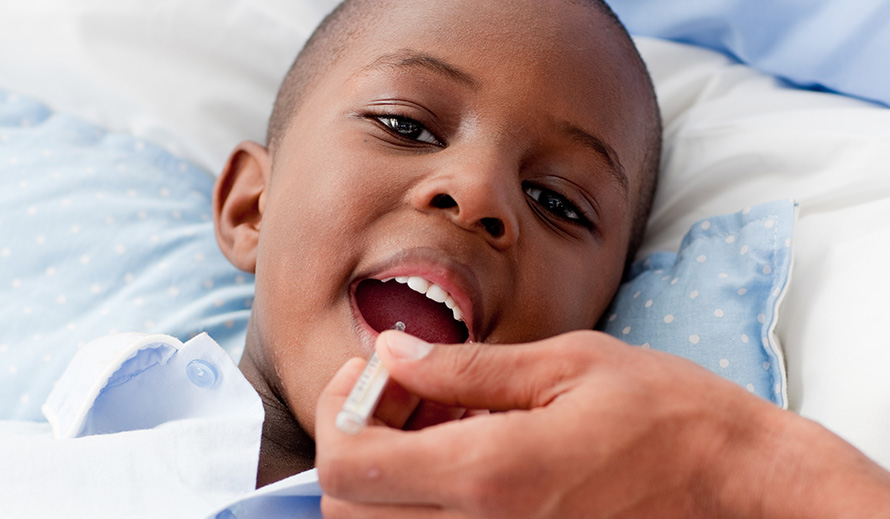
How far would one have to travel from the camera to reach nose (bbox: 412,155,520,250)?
1158 mm

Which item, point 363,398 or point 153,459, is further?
point 153,459

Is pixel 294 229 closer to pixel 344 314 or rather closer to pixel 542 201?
pixel 344 314

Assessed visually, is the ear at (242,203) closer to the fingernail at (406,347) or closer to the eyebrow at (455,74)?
the eyebrow at (455,74)

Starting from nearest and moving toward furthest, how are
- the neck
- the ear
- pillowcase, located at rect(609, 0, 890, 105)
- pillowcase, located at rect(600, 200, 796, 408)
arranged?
the neck
pillowcase, located at rect(600, 200, 796, 408)
the ear
pillowcase, located at rect(609, 0, 890, 105)

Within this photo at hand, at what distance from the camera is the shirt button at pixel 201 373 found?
1270mm

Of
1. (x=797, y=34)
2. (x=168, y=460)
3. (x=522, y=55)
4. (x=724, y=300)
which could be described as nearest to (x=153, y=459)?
(x=168, y=460)

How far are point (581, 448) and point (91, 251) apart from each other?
1.34 metres

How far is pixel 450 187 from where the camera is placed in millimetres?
1172

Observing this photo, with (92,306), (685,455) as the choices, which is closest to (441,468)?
(685,455)

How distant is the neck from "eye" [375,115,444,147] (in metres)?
0.51

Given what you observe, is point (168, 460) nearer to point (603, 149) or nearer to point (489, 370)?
point (489, 370)

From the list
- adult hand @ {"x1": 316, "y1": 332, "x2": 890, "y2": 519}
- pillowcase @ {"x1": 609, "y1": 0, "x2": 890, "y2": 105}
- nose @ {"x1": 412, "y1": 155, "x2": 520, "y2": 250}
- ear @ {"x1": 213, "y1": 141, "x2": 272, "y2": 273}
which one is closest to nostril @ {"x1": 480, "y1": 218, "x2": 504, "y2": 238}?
nose @ {"x1": 412, "y1": 155, "x2": 520, "y2": 250}

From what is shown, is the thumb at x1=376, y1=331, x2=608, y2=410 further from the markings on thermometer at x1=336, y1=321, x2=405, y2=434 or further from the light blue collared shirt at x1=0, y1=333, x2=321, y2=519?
the light blue collared shirt at x1=0, y1=333, x2=321, y2=519

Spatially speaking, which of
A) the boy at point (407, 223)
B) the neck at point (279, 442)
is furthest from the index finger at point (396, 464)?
the neck at point (279, 442)
